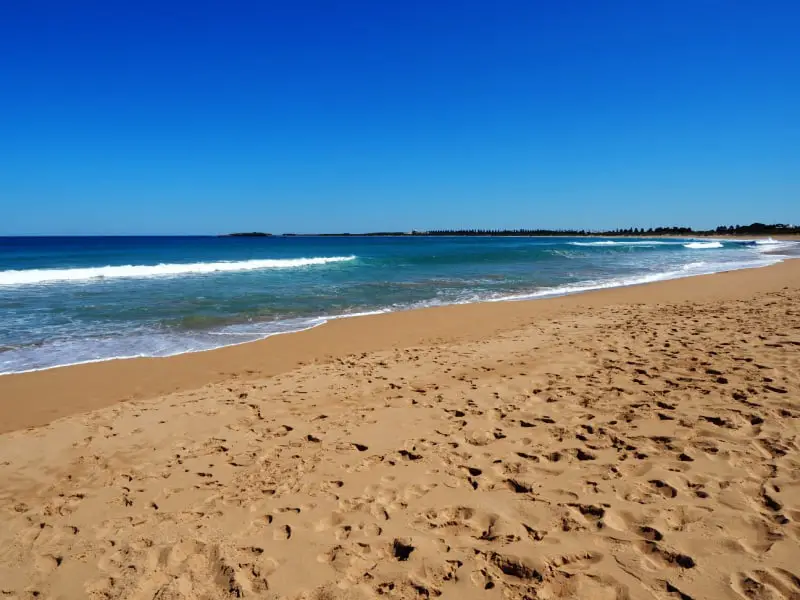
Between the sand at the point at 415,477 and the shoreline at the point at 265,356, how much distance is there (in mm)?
84

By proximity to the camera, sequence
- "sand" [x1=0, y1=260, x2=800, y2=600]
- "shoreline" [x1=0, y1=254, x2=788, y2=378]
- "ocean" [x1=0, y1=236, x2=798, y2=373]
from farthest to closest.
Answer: "ocean" [x1=0, y1=236, x2=798, y2=373]
"shoreline" [x1=0, y1=254, x2=788, y2=378]
"sand" [x1=0, y1=260, x2=800, y2=600]

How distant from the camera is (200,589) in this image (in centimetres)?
258

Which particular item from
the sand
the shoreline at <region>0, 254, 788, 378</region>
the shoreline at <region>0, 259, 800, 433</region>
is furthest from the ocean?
the sand

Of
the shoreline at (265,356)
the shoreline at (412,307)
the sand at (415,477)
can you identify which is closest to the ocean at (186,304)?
the shoreline at (412,307)

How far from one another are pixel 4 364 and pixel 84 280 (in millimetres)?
16211

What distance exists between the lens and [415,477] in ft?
11.9

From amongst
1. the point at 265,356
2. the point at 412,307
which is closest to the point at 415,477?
the point at 265,356

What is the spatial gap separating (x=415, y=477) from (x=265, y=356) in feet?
16.0

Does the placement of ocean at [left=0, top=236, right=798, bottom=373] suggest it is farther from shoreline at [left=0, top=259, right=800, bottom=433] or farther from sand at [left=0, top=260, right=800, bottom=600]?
sand at [left=0, top=260, right=800, bottom=600]

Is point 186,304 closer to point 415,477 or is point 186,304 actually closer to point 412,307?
point 412,307

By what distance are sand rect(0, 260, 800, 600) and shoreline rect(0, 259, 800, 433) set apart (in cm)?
8

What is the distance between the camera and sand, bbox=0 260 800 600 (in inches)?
102

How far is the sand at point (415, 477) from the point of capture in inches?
102

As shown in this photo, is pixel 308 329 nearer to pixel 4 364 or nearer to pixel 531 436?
pixel 4 364
